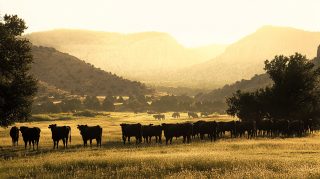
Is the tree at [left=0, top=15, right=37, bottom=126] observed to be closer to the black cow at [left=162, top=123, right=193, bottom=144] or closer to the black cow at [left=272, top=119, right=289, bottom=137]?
the black cow at [left=162, top=123, right=193, bottom=144]

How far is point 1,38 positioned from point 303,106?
150 ft

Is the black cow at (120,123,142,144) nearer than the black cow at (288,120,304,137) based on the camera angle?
Yes

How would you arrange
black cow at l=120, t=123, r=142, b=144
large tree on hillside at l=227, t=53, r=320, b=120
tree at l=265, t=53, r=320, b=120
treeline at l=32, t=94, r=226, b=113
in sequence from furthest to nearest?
treeline at l=32, t=94, r=226, b=113
large tree on hillside at l=227, t=53, r=320, b=120
tree at l=265, t=53, r=320, b=120
black cow at l=120, t=123, r=142, b=144

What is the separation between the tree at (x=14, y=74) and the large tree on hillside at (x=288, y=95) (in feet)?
126

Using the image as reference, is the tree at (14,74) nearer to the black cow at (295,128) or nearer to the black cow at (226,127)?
the black cow at (226,127)

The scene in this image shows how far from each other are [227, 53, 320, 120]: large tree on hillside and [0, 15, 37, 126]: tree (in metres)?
38.5

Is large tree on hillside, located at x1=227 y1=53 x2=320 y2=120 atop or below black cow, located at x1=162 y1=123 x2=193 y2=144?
atop

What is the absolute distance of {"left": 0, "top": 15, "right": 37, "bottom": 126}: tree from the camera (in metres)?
41.5

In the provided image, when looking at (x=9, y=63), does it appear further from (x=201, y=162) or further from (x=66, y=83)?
(x=66, y=83)

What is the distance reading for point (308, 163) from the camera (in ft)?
83.4

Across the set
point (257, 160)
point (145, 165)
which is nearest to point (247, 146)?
point (257, 160)

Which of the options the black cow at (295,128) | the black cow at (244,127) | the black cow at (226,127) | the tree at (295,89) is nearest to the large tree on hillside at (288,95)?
the tree at (295,89)

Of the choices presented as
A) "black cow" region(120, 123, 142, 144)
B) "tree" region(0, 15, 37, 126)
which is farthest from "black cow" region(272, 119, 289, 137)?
"tree" region(0, 15, 37, 126)

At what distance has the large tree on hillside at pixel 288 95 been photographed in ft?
218
